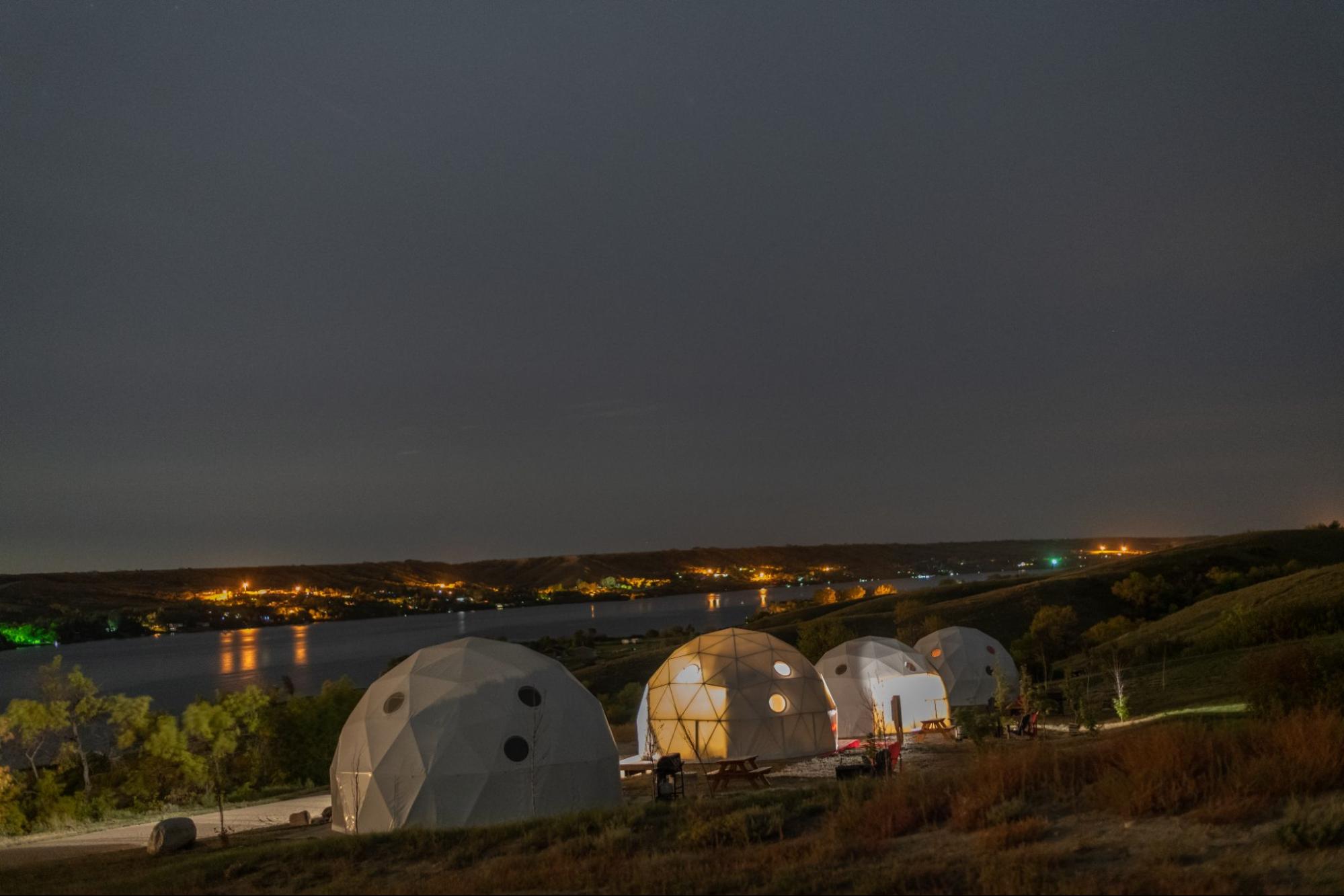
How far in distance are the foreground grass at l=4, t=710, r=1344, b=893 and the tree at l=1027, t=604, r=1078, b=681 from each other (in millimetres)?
38742

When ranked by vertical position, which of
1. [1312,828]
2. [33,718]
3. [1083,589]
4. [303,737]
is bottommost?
[303,737]

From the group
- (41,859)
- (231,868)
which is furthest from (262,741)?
(231,868)

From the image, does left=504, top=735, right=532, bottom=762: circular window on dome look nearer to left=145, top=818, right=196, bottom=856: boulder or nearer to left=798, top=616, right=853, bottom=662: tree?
left=145, top=818, right=196, bottom=856: boulder

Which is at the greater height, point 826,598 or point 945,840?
point 945,840

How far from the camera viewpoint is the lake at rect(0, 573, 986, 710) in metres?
96.1

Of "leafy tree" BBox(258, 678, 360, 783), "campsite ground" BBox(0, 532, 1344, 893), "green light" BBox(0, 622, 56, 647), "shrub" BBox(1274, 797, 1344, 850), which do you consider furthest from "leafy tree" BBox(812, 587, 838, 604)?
"green light" BBox(0, 622, 56, 647)

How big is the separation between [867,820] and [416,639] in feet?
457

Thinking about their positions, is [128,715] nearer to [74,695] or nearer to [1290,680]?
[74,695]

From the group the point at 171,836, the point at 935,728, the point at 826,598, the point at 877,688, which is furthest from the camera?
the point at 826,598

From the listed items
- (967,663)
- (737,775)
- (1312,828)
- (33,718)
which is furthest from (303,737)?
(1312,828)

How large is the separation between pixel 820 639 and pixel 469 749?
4198 centimetres

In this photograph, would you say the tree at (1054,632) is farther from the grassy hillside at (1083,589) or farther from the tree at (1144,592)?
the tree at (1144,592)

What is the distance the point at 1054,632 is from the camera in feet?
185

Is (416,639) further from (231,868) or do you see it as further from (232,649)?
(231,868)
